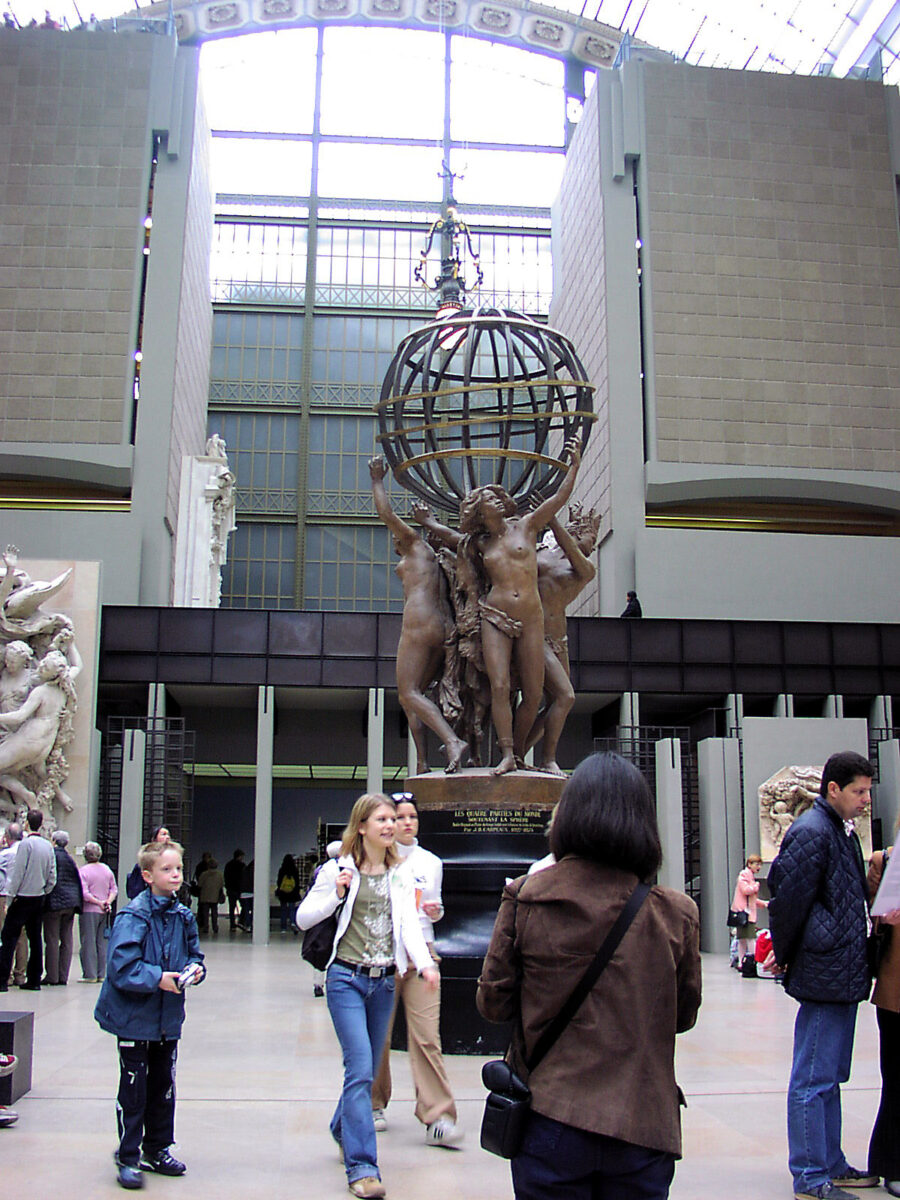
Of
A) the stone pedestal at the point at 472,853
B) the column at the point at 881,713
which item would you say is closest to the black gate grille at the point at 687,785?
the column at the point at 881,713

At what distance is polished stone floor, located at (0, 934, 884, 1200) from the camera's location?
5.42m

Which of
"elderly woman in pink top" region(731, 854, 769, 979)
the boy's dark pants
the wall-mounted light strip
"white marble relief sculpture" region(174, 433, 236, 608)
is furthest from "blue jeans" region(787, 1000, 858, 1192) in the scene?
"white marble relief sculpture" region(174, 433, 236, 608)

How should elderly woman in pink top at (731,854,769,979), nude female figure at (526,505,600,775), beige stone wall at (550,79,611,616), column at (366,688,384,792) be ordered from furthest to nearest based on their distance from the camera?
beige stone wall at (550,79,611,616) < column at (366,688,384,792) < elderly woman in pink top at (731,854,769,979) < nude female figure at (526,505,600,775)

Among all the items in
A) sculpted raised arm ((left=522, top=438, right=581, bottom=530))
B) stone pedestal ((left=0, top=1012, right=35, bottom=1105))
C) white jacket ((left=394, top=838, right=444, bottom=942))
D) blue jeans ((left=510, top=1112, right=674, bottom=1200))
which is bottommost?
stone pedestal ((left=0, top=1012, right=35, bottom=1105))

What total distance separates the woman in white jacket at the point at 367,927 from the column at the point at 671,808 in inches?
670

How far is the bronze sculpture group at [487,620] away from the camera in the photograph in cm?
1008

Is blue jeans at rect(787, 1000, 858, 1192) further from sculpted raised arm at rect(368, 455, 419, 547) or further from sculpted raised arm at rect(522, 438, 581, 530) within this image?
sculpted raised arm at rect(368, 455, 419, 547)

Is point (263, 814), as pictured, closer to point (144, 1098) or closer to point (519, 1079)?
point (144, 1098)

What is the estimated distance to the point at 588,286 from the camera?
110 feet

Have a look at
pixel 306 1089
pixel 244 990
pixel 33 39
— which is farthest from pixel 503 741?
pixel 33 39

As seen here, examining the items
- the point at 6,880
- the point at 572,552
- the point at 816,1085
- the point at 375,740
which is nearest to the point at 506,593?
the point at 572,552

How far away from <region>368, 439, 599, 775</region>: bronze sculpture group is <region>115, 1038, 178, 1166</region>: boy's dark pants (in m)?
4.69

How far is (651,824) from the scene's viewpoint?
315 cm

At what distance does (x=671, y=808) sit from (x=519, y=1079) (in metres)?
20.0
